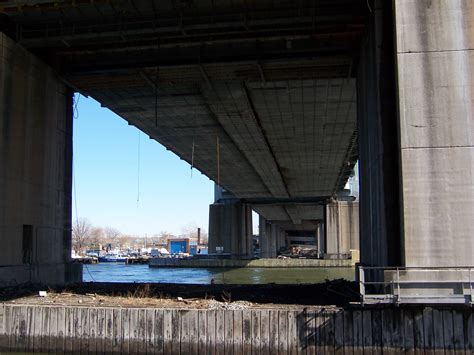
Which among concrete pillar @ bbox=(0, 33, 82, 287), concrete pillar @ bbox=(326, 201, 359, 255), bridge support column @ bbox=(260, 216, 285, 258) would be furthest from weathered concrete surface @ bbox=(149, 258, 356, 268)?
concrete pillar @ bbox=(0, 33, 82, 287)

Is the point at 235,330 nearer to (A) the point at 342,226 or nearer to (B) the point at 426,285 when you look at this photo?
(B) the point at 426,285

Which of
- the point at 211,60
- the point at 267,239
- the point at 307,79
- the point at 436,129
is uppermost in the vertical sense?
the point at 211,60

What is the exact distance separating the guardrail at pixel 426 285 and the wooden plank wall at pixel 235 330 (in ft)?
1.32

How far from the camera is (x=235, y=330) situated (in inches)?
712

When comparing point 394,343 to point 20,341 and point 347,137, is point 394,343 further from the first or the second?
point 347,137

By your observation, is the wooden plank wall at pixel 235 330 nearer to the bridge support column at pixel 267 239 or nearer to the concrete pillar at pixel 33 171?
the concrete pillar at pixel 33 171

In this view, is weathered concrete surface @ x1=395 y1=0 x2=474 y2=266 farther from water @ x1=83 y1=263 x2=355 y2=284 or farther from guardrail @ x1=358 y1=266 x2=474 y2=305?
water @ x1=83 y1=263 x2=355 y2=284

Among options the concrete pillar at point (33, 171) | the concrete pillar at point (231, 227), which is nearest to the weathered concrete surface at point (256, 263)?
the concrete pillar at point (231, 227)

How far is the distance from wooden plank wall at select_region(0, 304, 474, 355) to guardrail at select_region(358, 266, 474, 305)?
0.40 meters

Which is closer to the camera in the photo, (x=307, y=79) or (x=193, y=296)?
(x=193, y=296)

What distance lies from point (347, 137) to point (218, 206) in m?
55.0

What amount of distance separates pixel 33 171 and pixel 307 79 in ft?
50.0

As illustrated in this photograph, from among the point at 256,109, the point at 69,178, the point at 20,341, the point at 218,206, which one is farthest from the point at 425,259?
the point at 218,206

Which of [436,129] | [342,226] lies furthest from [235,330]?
[342,226]
